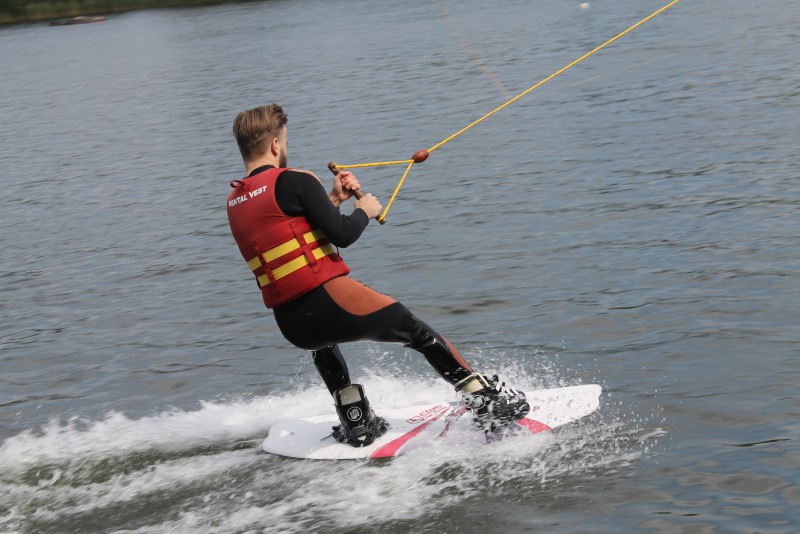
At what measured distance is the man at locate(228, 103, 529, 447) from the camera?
20.2ft

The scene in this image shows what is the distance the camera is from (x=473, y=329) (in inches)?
379

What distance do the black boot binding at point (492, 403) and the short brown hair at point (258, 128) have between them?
177 cm

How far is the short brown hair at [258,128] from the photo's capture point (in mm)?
6238

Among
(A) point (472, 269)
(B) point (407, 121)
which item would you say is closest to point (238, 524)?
(A) point (472, 269)

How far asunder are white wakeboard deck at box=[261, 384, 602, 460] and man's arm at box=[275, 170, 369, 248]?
1429mm

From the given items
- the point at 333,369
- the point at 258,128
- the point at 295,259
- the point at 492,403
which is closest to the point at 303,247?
the point at 295,259

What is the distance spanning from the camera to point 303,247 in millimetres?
6219

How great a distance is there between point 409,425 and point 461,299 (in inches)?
138

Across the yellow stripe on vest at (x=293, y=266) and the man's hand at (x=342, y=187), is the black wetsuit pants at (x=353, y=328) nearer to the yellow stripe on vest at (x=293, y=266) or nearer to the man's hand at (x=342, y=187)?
the yellow stripe on vest at (x=293, y=266)

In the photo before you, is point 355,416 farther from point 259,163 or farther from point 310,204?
point 259,163

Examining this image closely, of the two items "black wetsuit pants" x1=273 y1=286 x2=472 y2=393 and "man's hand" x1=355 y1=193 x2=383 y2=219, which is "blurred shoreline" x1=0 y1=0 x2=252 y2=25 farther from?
"black wetsuit pants" x1=273 y1=286 x2=472 y2=393

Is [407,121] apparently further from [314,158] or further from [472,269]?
[472,269]

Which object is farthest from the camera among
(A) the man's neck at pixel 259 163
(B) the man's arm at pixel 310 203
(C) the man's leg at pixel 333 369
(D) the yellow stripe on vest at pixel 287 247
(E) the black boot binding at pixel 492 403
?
(C) the man's leg at pixel 333 369

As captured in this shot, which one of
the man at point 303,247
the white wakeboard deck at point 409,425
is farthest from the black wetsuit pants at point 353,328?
the white wakeboard deck at point 409,425
